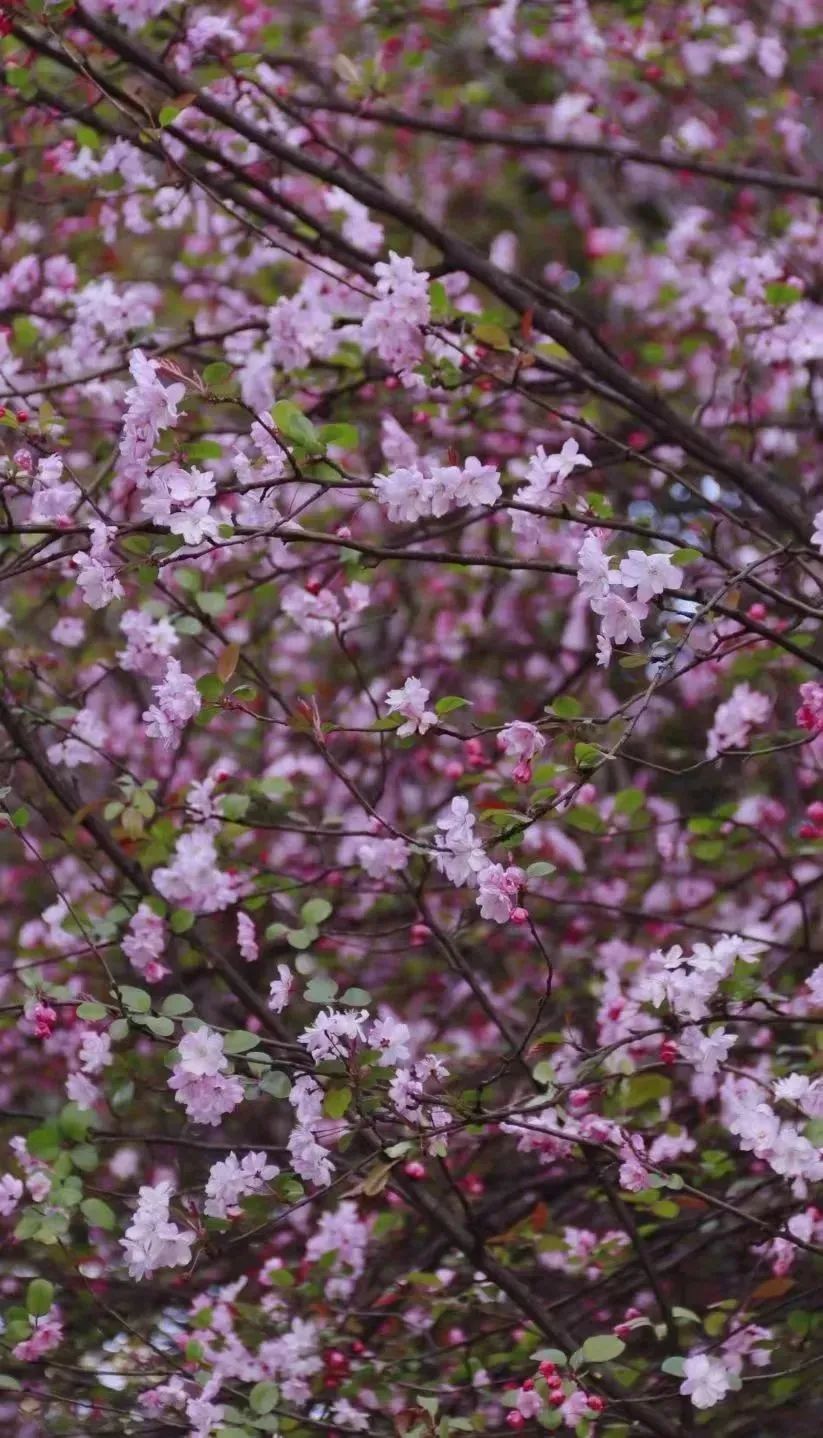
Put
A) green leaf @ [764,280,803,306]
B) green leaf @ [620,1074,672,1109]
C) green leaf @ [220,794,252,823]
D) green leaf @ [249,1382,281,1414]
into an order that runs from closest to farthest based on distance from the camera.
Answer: green leaf @ [249,1382,281,1414], green leaf @ [620,1074,672,1109], green leaf @ [220,794,252,823], green leaf @ [764,280,803,306]

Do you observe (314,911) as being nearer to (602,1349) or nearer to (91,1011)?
(91,1011)

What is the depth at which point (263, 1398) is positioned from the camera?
2428mm

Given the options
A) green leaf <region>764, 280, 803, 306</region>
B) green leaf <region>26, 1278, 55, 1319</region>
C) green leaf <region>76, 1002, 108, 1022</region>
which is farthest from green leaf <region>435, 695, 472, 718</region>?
green leaf <region>764, 280, 803, 306</region>

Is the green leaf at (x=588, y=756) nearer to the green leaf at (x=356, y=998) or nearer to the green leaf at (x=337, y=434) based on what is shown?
the green leaf at (x=356, y=998)

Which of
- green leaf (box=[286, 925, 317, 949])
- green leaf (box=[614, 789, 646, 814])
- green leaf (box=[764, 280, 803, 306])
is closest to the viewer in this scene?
green leaf (box=[286, 925, 317, 949])

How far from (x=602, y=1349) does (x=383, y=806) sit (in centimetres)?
297

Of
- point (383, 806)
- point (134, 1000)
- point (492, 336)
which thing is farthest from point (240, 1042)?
point (383, 806)

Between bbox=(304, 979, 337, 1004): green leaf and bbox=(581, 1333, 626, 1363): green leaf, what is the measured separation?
607 millimetres

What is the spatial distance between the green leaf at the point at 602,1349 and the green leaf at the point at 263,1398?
0.52 meters

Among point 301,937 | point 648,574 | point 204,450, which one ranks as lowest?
point 648,574

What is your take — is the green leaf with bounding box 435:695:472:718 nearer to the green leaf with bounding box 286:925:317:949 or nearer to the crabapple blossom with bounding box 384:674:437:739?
the crabapple blossom with bounding box 384:674:437:739

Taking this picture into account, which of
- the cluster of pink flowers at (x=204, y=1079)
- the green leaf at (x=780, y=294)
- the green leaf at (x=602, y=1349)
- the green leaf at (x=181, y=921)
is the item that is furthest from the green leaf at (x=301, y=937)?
the green leaf at (x=780, y=294)

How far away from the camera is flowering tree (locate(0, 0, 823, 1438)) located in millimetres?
2227

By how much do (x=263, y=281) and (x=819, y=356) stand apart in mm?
1933
